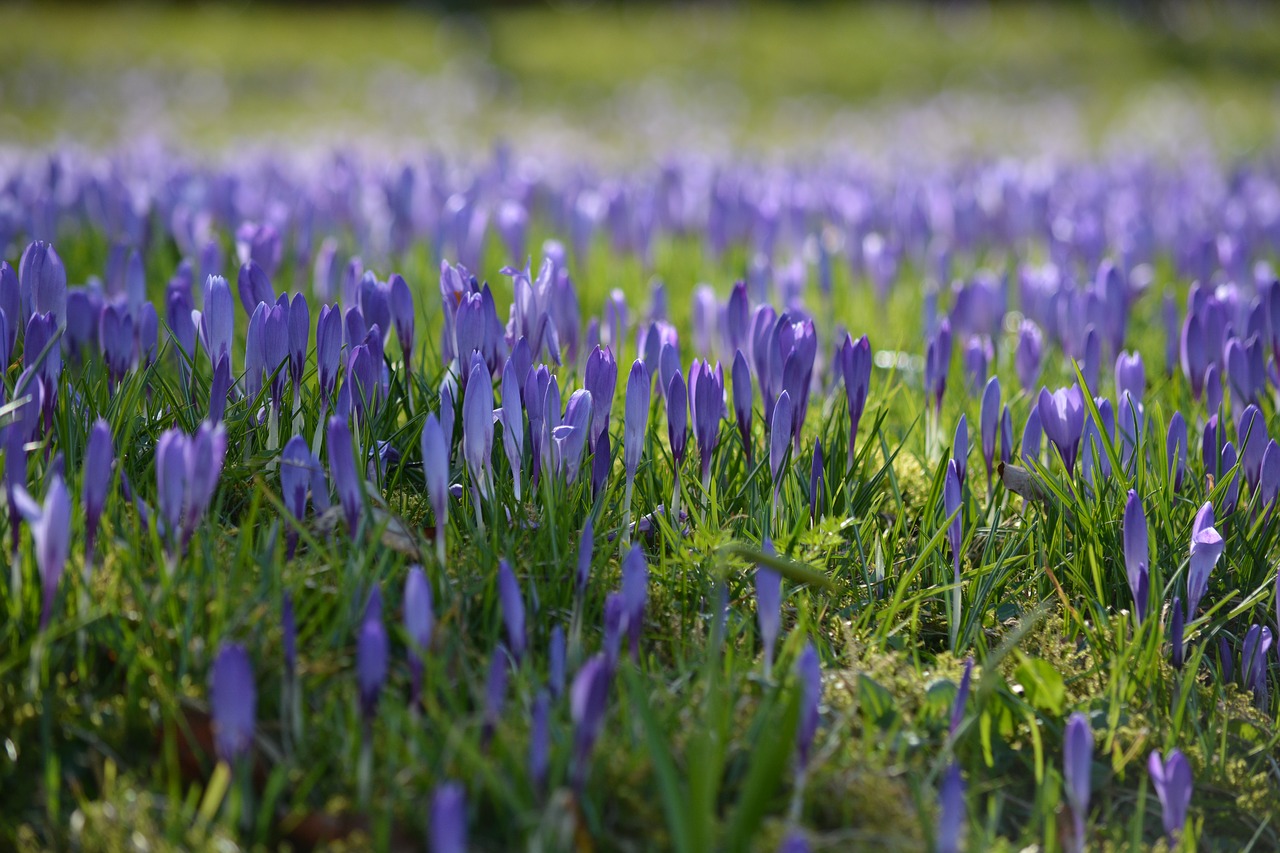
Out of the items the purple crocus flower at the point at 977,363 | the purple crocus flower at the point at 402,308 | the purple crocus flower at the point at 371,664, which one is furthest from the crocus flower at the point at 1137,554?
the purple crocus flower at the point at 402,308

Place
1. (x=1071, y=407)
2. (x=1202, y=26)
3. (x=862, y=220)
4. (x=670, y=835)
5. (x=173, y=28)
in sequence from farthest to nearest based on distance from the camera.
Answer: (x=1202, y=26)
(x=173, y=28)
(x=862, y=220)
(x=1071, y=407)
(x=670, y=835)

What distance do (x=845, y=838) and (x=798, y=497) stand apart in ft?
2.77

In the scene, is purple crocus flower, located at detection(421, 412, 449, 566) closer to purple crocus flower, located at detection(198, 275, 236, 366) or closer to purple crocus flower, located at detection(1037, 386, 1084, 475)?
purple crocus flower, located at detection(198, 275, 236, 366)

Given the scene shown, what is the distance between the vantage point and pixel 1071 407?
2.38 m

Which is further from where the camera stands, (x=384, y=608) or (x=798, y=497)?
(x=798, y=497)

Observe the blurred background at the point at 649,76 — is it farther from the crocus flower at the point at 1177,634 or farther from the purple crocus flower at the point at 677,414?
the crocus flower at the point at 1177,634

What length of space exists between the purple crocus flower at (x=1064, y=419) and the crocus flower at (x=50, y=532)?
1.80m

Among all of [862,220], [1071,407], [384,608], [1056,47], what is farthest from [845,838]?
[1056,47]

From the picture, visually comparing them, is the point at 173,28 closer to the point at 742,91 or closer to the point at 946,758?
the point at 742,91

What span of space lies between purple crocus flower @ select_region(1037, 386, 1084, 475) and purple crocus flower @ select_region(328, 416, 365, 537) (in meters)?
1.38

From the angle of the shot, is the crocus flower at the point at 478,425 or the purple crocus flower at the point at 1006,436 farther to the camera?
the purple crocus flower at the point at 1006,436

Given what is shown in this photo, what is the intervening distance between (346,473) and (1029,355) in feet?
6.17

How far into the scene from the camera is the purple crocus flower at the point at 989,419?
97.6 inches

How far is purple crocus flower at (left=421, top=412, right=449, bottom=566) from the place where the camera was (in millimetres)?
1865
